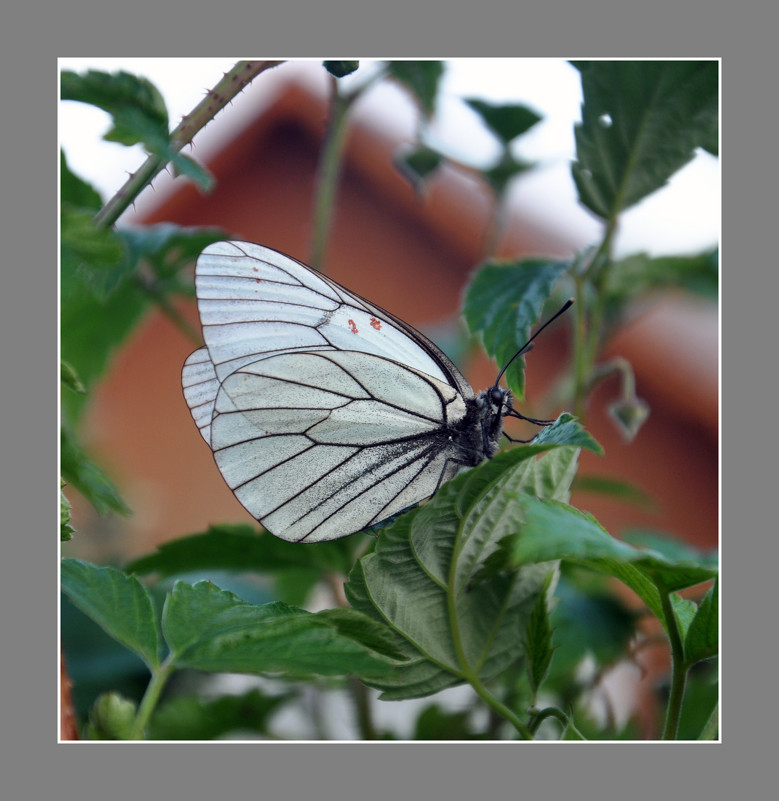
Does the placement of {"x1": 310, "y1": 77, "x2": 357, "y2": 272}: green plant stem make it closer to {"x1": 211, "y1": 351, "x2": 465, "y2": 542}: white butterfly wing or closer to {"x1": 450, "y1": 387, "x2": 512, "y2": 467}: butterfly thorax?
{"x1": 211, "y1": 351, "x2": 465, "y2": 542}: white butterfly wing

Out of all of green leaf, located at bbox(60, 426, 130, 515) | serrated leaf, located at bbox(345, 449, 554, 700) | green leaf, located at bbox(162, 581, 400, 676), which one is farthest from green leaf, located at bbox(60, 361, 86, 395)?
serrated leaf, located at bbox(345, 449, 554, 700)

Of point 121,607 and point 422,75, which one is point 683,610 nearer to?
point 121,607

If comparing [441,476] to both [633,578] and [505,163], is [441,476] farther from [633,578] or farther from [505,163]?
[505,163]

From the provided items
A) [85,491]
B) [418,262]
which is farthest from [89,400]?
[418,262]

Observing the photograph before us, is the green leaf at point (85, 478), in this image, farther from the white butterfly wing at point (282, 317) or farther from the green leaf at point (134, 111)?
the green leaf at point (134, 111)

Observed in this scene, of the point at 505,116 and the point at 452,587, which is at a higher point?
the point at 505,116

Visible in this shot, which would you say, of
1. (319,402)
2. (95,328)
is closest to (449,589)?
(319,402)

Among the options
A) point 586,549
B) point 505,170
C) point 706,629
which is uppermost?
point 505,170

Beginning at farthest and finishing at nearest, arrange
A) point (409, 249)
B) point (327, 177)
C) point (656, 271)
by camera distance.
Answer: point (409, 249)
point (656, 271)
point (327, 177)
